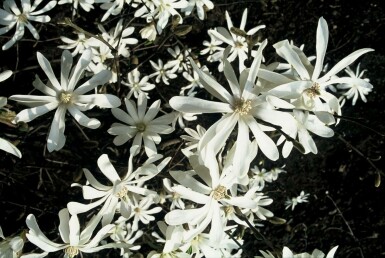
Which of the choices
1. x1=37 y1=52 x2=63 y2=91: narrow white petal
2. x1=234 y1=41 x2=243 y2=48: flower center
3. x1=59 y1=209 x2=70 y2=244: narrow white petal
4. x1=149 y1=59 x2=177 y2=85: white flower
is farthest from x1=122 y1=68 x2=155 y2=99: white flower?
x1=59 y1=209 x2=70 y2=244: narrow white petal

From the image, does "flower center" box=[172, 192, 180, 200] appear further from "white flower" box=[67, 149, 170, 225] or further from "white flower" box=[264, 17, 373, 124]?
"white flower" box=[264, 17, 373, 124]

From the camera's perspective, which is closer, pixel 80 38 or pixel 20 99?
pixel 20 99

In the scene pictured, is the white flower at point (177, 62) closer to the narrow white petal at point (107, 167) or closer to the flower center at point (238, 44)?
the flower center at point (238, 44)

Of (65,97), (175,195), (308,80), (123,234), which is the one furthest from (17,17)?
(308,80)

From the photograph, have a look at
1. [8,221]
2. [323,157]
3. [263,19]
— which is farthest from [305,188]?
[8,221]

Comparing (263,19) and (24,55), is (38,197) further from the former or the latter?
(263,19)

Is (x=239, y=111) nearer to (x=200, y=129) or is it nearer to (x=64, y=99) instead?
(x=200, y=129)
